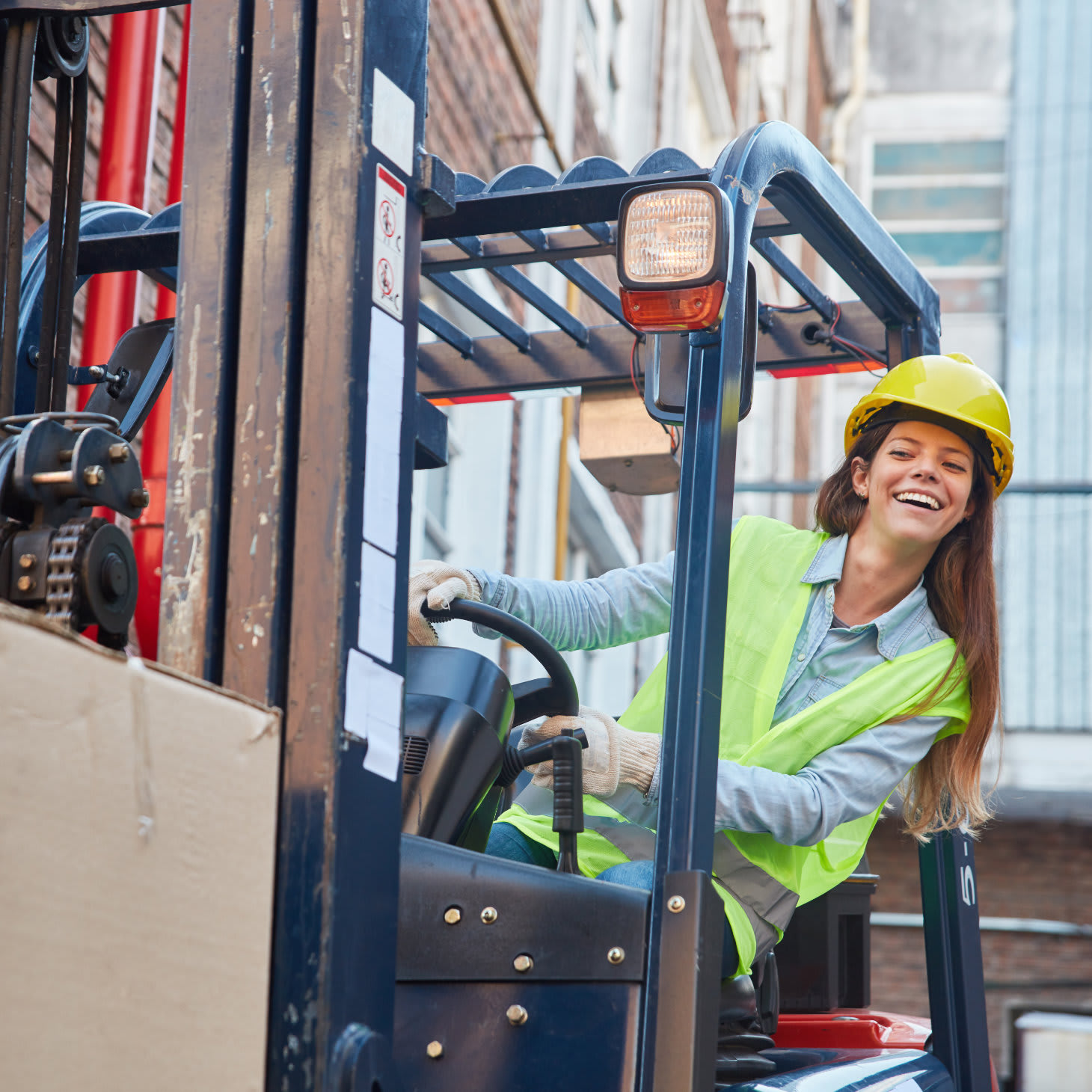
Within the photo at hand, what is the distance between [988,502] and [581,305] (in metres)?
6.32

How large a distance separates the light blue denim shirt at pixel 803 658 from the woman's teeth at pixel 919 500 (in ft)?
0.46

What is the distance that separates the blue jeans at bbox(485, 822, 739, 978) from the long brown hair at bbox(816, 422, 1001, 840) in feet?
1.73

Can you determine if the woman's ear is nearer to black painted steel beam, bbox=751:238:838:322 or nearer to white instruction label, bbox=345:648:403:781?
black painted steel beam, bbox=751:238:838:322

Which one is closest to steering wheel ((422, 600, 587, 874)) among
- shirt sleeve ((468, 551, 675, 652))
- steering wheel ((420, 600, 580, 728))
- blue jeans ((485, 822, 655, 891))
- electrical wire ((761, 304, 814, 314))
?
steering wheel ((420, 600, 580, 728))

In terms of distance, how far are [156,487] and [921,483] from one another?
5.29 ft

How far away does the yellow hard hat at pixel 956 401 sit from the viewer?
285 centimetres

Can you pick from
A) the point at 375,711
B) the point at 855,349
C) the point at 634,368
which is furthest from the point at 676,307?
the point at 855,349

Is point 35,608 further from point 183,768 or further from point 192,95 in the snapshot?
point 192,95

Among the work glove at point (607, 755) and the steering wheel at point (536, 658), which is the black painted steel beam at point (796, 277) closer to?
the steering wheel at point (536, 658)

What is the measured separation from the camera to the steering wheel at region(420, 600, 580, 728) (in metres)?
2.44

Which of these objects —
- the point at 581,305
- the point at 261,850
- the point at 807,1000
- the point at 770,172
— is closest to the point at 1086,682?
the point at 581,305

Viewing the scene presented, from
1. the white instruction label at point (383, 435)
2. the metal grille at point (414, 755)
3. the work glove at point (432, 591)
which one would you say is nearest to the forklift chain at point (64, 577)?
the white instruction label at point (383, 435)

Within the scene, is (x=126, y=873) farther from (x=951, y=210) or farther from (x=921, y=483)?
(x=951, y=210)

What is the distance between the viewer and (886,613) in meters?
2.80
